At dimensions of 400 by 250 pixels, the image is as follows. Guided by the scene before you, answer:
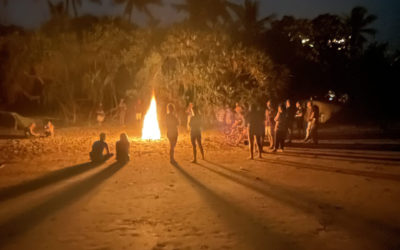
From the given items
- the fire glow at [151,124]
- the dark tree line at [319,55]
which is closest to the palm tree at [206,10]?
the dark tree line at [319,55]

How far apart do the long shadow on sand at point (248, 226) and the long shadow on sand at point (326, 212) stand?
81 centimetres

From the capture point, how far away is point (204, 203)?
21.5 feet

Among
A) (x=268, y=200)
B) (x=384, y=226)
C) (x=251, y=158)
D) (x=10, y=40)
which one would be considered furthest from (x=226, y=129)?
(x=10, y=40)

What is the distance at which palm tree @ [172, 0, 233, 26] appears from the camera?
3972 centimetres

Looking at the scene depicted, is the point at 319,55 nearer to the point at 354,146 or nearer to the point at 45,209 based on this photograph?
the point at 354,146

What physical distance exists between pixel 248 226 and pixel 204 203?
136cm

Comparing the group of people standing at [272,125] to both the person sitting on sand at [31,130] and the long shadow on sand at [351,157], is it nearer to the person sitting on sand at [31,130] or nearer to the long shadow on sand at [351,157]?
the long shadow on sand at [351,157]

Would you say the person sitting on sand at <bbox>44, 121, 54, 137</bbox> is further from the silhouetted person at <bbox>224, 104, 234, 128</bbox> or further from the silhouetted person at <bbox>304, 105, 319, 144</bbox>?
the silhouetted person at <bbox>304, 105, 319, 144</bbox>

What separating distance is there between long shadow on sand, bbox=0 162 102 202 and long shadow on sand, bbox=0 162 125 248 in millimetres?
731

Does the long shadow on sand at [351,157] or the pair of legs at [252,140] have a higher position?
the pair of legs at [252,140]

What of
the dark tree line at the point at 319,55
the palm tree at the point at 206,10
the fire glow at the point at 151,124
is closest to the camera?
the fire glow at the point at 151,124

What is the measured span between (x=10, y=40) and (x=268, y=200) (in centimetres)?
2695

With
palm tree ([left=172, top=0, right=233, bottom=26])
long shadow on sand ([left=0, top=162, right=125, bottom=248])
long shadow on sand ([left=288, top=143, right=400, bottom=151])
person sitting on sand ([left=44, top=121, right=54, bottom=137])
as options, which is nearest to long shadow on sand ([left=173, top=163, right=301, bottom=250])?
long shadow on sand ([left=0, top=162, right=125, bottom=248])

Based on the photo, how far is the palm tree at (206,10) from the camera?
130 ft
